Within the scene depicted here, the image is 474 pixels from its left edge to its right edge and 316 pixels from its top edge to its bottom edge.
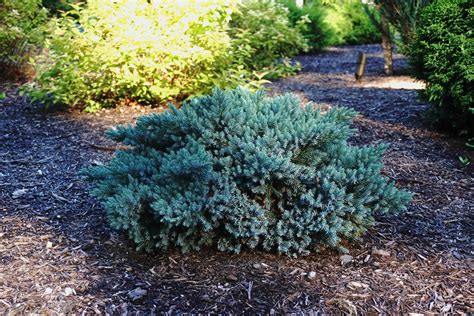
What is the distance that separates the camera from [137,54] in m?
5.62

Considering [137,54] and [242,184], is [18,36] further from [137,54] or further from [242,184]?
[242,184]

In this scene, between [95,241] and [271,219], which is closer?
[271,219]

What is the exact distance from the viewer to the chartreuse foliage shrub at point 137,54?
5520 millimetres

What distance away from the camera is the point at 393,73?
8219mm

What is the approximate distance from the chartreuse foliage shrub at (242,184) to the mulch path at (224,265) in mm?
141

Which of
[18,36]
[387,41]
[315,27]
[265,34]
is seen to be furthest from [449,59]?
[315,27]

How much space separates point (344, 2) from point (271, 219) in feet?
41.5

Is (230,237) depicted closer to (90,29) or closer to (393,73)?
(90,29)

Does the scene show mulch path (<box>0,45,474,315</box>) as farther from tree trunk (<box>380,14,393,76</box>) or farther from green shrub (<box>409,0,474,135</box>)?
tree trunk (<box>380,14,393,76</box>)

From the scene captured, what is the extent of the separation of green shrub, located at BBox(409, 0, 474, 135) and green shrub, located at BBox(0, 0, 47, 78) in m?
5.40

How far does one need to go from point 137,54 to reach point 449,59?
3285 mm

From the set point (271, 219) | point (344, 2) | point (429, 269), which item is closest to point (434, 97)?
point (429, 269)

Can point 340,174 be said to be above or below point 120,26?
below

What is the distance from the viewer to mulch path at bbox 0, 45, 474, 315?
236 cm
